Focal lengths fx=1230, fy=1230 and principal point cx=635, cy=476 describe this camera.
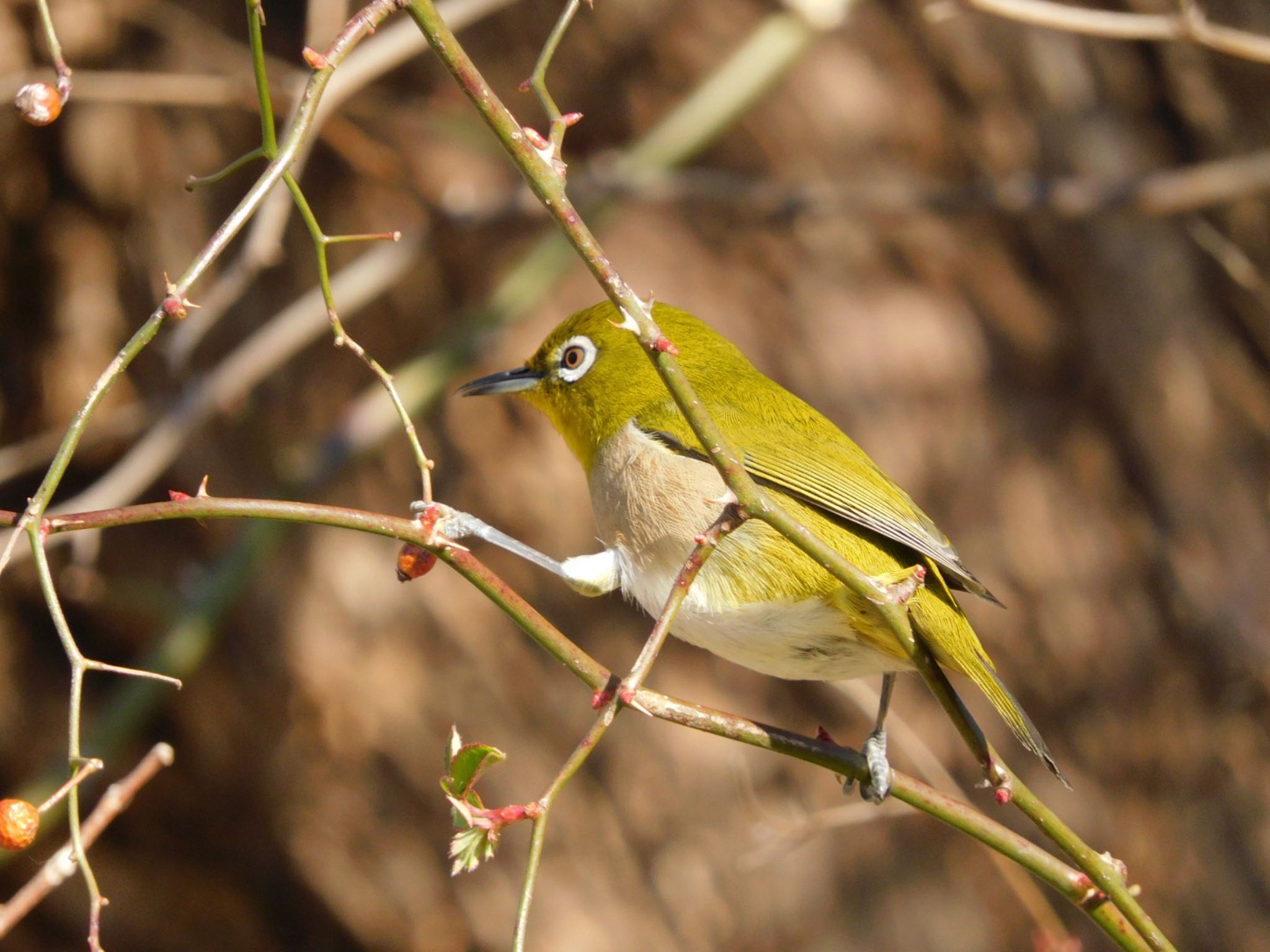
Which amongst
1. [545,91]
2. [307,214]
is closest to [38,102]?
[307,214]

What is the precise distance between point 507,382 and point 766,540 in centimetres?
87

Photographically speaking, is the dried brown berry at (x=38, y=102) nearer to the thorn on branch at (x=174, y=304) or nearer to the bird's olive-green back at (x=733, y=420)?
the thorn on branch at (x=174, y=304)

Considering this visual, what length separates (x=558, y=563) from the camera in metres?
2.46

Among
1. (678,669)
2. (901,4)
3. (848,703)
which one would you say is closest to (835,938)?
(848,703)

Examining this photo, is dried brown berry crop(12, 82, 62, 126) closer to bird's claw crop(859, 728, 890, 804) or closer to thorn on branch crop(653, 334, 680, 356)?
thorn on branch crop(653, 334, 680, 356)

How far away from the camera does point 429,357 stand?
12.1 ft

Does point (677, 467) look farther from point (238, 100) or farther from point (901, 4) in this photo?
point (901, 4)

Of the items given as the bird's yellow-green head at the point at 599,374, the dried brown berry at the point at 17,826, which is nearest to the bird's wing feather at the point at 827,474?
the bird's yellow-green head at the point at 599,374

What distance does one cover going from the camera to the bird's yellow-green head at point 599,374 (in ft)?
9.15

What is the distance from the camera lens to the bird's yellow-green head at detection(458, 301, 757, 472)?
279 centimetres

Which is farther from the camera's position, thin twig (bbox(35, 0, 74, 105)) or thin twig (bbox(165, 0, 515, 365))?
thin twig (bbox(165, 0, 515, 365))

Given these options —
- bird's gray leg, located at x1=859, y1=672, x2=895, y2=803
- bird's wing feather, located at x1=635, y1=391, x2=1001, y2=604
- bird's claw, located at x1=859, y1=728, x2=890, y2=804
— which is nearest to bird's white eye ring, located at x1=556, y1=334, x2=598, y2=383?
bird's wing feather, located at x1=635, y1=391, x2=1001, y2=604

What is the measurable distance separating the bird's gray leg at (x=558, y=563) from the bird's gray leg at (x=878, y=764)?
0.59 metres

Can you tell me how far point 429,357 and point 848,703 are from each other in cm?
195
